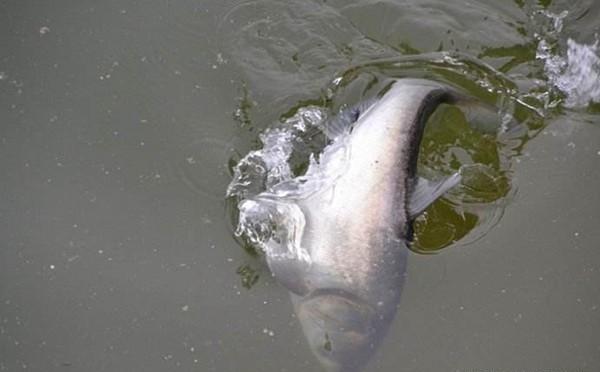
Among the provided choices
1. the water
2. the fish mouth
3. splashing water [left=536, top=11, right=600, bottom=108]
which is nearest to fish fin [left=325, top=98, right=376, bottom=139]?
the water

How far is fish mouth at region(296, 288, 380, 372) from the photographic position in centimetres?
309

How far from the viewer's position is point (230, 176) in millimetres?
3578

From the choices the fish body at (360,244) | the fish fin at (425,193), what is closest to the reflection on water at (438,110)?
the fish body at (360,244)

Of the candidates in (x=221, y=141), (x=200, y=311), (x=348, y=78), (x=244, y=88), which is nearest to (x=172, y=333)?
(x=200, y=311)

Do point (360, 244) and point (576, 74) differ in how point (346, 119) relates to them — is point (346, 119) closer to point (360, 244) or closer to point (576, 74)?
point (360, 244)

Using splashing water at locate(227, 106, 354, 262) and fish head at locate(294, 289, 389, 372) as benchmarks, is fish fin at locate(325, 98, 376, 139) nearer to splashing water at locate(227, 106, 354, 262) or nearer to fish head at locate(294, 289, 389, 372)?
splashing water at locate(227, 106, 354, 262)

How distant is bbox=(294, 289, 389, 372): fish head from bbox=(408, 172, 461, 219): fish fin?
54 cm

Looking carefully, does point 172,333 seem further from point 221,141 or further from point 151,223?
point 221,141

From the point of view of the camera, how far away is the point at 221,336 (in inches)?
128

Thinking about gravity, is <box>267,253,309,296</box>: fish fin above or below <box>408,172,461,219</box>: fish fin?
below

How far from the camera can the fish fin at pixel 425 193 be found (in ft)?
10.2

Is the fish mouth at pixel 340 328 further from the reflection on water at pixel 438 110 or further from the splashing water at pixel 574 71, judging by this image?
the splashing water at pixel 574 71

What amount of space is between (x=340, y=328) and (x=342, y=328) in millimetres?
10

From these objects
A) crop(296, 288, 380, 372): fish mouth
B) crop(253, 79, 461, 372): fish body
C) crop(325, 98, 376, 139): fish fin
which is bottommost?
crop(296, 288, 380, 372): fish mouth
